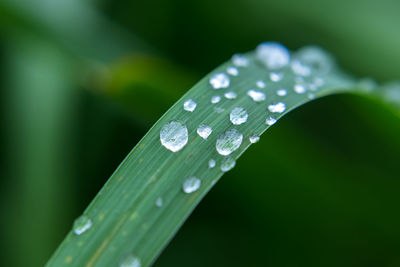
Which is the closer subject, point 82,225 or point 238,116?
point 82,225

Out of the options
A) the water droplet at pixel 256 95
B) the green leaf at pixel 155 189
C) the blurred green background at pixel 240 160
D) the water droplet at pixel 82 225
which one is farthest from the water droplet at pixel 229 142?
the blurred green background at pixel 240 160

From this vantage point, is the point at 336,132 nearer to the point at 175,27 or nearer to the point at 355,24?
the point at 355,24

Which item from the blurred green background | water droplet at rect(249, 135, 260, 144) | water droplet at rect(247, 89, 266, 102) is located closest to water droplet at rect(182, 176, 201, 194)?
water droplet at rect(249, 135, 260, 144)

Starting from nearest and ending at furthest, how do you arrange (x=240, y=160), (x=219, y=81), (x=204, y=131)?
(x=204, y=131), (x=219, y=81), (x=240, y=160)

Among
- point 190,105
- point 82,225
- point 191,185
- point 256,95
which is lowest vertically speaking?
point 82,225

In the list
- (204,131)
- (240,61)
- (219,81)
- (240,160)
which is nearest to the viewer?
(204,131)

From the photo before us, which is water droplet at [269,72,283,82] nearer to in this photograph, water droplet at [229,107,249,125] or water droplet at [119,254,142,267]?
water droplet at [229,107,249,125]

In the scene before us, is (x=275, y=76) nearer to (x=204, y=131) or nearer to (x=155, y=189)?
(x=204, y=131)

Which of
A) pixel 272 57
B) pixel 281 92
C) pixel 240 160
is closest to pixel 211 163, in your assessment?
pixel 281 92
